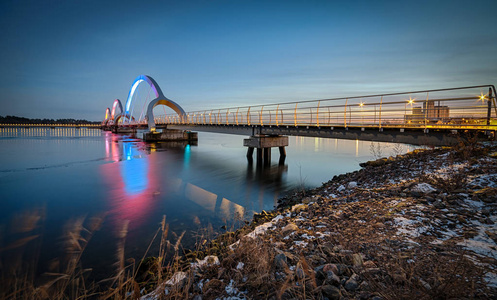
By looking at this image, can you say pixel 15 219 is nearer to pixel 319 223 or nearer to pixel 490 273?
pixel 319 223

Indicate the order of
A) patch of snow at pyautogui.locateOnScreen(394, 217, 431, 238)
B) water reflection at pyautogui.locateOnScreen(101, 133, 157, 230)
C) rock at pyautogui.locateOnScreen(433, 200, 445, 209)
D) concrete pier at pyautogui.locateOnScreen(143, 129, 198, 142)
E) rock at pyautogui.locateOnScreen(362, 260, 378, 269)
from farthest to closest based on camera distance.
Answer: concrete pier at pyautogui.locateOnScreen(143, 129, 198, 142), water reflection at pyautogui.locateOnScreen(101, 133, 157, 230), rock at pyautogui.locateOnScreen(433, 200, 445, 209), patch of snow at pyautogui.locateOnScreen(394, 217, 431, 238), rock at pyautogui.locateOnScreen(362, 260, 378, 269)

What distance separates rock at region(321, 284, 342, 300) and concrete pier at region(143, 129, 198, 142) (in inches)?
1966

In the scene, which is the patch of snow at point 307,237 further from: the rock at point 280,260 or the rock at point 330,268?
the rock at point 330,268

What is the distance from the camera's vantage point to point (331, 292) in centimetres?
236

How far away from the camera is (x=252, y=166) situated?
2112 centimetres

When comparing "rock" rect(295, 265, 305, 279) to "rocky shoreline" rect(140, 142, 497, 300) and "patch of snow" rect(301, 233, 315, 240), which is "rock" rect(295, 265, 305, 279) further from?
"patch of snow" rect(301, 233, 315, 240)

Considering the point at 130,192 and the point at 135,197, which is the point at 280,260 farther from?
the point at 130,192

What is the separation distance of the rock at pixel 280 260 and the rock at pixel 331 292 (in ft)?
1.88

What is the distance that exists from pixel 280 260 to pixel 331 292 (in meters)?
0.77

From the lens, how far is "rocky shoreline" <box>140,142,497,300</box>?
90.0 inches

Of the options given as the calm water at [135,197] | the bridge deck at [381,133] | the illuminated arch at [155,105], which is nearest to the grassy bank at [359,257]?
the calm water at [135,197]

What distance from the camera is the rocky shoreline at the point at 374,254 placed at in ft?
7.50

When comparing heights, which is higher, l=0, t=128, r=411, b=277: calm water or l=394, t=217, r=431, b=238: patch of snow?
l=394, t=217, r=431, b=238: patch of snow

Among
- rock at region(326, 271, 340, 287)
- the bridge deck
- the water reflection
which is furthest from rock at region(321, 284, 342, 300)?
the bridge deck
